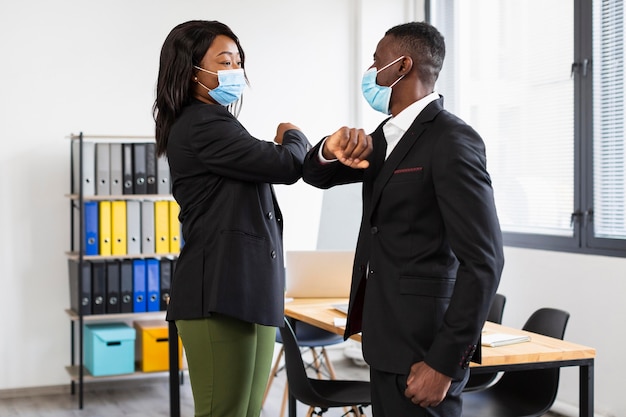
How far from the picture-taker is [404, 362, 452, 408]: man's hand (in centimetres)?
170

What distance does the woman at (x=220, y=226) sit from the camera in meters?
2.12

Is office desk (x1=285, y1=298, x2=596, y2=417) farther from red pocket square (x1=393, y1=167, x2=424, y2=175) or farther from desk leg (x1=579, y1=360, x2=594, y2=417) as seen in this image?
red pocket square (x1=393, y1=167, x2=424, y2=175)

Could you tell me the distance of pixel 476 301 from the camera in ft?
5.47

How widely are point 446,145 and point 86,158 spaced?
3695mm

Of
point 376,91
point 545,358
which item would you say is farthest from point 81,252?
point 376,91

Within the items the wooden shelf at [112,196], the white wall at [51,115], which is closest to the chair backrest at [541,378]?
the wooden shelf at [112,196]

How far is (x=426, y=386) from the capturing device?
1.70m

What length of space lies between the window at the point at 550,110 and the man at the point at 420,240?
267cm

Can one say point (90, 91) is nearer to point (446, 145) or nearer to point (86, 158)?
point (86, 158)

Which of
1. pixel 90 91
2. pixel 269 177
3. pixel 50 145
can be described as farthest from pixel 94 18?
pixel 269 177

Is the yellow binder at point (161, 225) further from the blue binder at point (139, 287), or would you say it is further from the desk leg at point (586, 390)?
the desk leg at point (586, 390)

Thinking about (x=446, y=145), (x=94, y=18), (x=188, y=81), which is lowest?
(x=446, y=145)

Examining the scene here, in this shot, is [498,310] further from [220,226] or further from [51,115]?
[51,115]

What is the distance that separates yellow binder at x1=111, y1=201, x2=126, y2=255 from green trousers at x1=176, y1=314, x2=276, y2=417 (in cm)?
301
